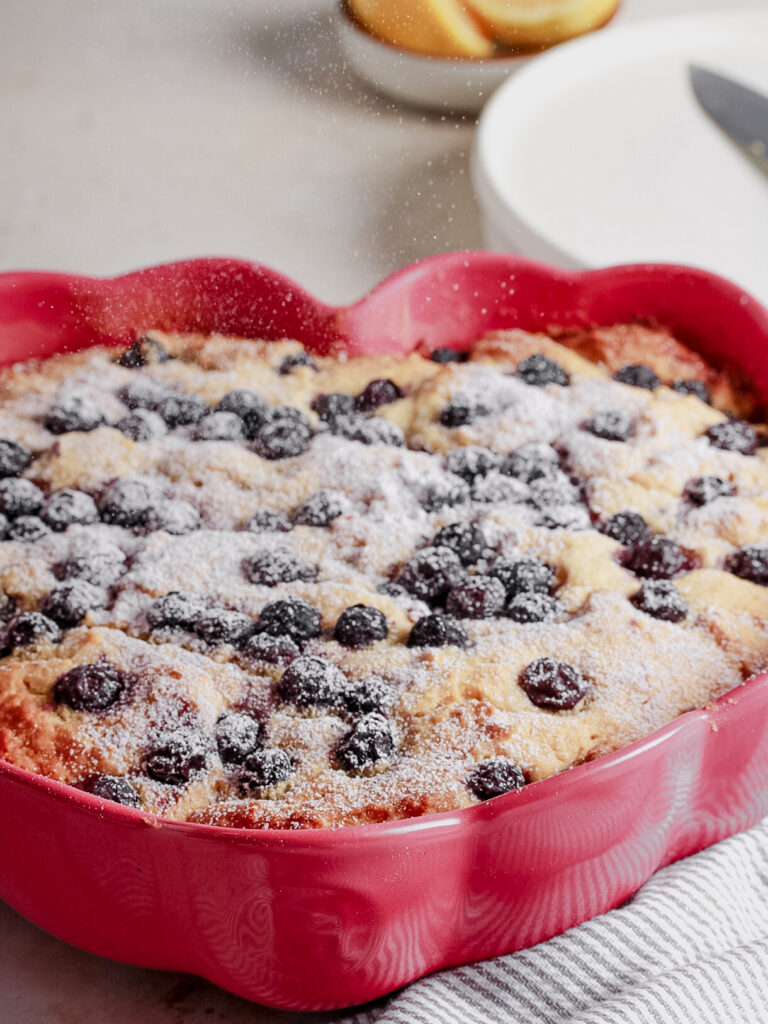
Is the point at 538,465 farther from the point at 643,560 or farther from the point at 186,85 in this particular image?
the point at 186,85

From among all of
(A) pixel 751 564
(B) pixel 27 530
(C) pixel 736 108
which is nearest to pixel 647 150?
(C) pixel 736 108

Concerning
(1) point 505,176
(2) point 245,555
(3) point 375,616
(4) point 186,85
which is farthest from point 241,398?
(4) point 186,85

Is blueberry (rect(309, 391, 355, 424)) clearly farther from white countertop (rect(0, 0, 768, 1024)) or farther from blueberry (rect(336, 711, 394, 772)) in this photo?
white countertop (rect(0, 0, 768, 1024))

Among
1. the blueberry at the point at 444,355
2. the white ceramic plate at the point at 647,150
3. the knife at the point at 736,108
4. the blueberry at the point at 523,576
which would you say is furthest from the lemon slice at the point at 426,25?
the blueberry at the point at 523,576

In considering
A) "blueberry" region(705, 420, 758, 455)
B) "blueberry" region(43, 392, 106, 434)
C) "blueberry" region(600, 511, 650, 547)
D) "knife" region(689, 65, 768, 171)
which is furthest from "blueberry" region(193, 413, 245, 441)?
"knife" region(689, 65, 768, 171)

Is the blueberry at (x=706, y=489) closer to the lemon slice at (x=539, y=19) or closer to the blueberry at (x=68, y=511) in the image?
the blueberry at (x=68, y=511)

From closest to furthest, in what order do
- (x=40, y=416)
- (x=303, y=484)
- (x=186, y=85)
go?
(x=303, y=484) < (x=40, y=416) < (x=186, y=85)

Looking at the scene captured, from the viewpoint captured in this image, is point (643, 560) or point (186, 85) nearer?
point (643, 560)

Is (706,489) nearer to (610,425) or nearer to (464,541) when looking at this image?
(610,425)
